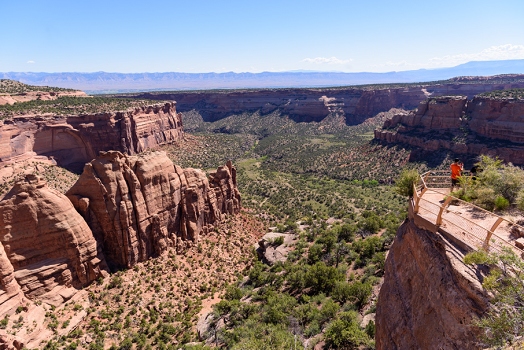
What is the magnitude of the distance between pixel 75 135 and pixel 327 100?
127641 mm

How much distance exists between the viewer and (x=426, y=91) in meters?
170

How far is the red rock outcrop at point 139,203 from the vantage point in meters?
30.5

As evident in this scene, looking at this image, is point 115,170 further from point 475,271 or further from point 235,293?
point 475,271

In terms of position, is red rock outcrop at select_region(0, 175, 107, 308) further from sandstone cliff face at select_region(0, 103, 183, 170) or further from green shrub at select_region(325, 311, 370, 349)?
sandstone cliff face at select_region(0, 103, 183, 170)

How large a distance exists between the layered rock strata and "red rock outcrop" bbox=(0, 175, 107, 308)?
7891cm

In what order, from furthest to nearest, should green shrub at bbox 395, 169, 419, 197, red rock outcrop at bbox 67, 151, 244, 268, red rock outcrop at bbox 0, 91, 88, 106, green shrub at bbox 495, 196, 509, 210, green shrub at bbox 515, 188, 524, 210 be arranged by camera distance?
red rock outcrop at bbox 0, 91, 88, 106 → red rock outcrop at bbox 67, 151, 244, 268 → green shrub at bbox 395, 169, 419, 197 → green shrub at bbox 495, 196, 509, 210 → green shrub at bbox 515, 188, 524, 210

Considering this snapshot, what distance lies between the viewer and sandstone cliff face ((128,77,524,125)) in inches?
6442

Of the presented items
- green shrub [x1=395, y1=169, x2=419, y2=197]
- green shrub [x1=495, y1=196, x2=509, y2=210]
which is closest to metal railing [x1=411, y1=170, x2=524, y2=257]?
green shrub [x1=495, y1=196, x2=509, y2=210]

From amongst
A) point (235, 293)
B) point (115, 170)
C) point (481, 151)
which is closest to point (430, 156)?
point (481, 151)

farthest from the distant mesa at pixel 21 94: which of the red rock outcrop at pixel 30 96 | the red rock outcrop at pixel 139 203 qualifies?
the red rock outcrop at pixel 139 203

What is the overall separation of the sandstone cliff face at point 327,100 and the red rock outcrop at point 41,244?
14519 centimetres

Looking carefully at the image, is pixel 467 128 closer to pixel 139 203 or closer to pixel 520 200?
pixel 520 200

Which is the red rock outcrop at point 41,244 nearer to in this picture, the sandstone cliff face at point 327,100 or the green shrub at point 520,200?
the green shrub at point 520,200

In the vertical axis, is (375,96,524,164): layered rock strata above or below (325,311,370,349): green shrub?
above
